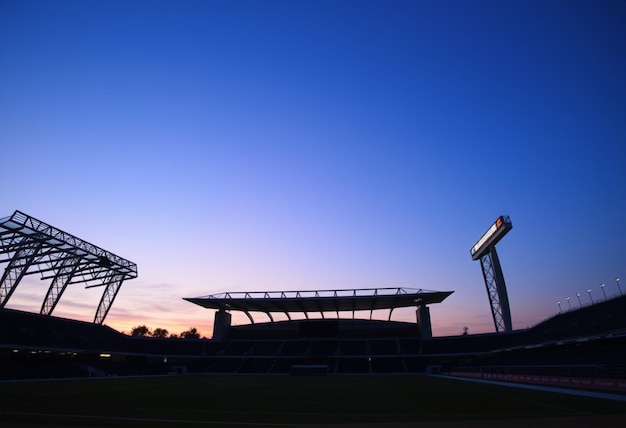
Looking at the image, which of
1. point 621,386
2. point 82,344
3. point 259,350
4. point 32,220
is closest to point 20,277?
point 32,220

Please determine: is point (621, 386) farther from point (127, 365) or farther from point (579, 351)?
point (127, 365)

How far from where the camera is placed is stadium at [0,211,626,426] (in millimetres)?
16578

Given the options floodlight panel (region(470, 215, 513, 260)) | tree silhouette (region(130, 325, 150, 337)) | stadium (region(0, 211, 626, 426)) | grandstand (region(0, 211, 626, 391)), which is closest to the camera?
stadium (region(0, 211, 626, 426))

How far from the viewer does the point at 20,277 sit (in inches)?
1812

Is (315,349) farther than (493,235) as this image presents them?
Yes

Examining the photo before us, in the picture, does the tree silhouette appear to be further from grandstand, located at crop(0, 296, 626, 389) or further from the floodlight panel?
the floodlight panel

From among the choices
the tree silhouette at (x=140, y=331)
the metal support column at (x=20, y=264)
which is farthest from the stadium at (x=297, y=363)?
the tree silhouette at (x=140, y=331)

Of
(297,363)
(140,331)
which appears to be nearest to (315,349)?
(297,363)

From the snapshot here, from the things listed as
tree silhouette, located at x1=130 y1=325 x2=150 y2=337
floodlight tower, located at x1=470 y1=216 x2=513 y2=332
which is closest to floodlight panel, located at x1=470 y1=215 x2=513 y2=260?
floodlight tower, located at x1=470 y1=216 x2=513 y2=332

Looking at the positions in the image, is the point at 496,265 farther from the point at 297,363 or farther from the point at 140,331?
the point at 140,331

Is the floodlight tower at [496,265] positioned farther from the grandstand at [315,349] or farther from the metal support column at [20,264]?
the metal support column at [20,264]

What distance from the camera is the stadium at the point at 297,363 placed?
16.6 metres

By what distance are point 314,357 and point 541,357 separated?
39310mm

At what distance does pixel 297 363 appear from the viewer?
73.1 meters
